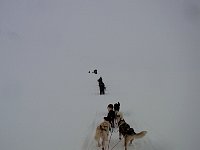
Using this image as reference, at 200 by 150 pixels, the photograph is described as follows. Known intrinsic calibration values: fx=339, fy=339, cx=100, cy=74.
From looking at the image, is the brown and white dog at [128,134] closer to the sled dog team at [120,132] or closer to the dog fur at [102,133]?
the sled dog team at [120,132]

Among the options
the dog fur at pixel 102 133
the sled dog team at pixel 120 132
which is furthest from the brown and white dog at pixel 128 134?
the dog fur at pixel 102 133

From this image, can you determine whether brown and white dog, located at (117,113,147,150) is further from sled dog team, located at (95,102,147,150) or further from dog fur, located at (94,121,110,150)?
dog fur, located at (94,121,110,150)

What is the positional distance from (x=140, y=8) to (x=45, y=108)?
6352mm

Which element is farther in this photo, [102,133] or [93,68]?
[93,68]

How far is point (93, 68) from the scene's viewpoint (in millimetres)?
8367

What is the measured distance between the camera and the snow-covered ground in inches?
169

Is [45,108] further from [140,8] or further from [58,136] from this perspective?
[140,8]

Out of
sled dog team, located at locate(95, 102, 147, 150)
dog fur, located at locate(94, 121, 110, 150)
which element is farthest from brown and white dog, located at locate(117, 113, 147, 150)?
dog fur, located at locate(94, 121, 110, 150)

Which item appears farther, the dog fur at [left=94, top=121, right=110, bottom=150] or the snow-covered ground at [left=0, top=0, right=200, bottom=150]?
the snow-covered ground at [left=0, top=0, right=200, bottom=150]

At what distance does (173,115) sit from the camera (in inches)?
183

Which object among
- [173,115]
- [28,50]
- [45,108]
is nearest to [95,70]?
[28,50]

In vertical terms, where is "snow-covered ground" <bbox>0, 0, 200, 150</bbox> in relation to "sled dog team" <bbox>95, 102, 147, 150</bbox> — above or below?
above

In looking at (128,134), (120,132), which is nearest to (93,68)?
(120,132)

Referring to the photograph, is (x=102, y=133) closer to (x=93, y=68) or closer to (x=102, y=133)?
(x=102, y=133)
